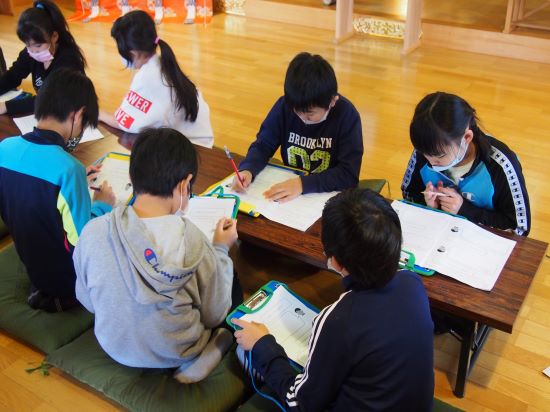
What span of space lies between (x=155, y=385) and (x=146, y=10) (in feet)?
16.0

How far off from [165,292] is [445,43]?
412 cm

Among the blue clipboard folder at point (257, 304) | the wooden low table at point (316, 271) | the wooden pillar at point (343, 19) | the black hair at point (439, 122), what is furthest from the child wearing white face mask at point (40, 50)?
the wooden pillar at point (343, 19)

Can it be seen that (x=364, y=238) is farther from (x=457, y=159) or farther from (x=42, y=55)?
(x=42, y=55)

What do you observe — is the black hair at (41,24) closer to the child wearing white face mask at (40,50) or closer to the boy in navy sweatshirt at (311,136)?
the child wearing white face mask at (40,50)

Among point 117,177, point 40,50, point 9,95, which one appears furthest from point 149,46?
point 9,95

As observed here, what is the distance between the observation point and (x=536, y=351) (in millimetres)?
1997

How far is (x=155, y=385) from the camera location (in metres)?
1.64

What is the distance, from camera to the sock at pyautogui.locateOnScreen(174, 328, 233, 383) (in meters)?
1.64

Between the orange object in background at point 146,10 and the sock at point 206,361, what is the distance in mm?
4522

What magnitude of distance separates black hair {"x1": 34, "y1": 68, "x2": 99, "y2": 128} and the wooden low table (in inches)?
17.9

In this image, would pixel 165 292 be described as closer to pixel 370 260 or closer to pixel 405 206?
pixel 370 260

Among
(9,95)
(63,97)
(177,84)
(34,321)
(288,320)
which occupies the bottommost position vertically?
(34,321)

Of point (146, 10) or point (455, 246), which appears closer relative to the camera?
point (455, 246)

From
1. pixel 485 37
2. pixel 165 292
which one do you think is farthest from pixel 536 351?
pixel 485 37
